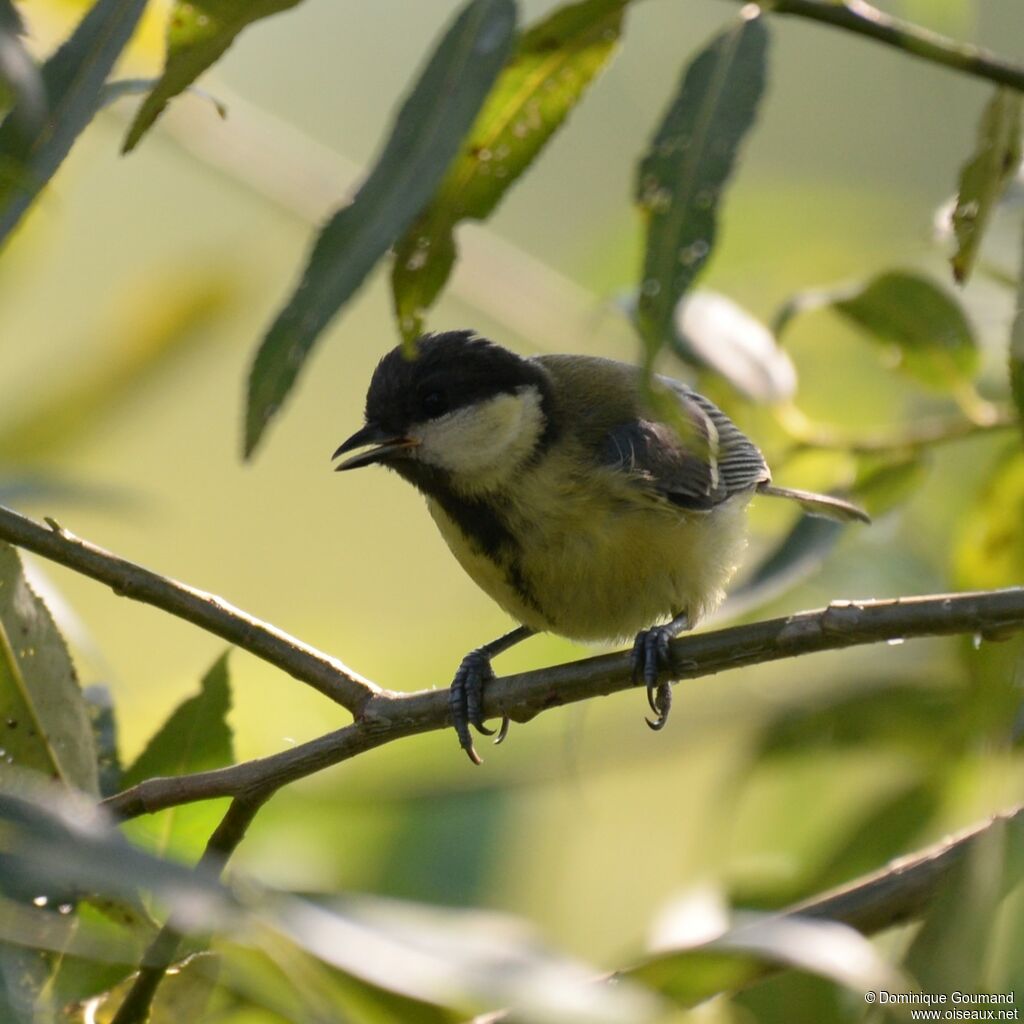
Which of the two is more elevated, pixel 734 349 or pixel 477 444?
pixel 734 349

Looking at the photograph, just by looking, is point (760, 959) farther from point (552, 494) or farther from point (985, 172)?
point (552, 494)

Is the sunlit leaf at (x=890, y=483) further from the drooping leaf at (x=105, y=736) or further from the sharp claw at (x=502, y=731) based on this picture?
the drooping leaf at (x=105, y=736)

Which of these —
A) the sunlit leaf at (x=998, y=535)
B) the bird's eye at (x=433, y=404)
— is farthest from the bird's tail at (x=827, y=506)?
the bird's eye at (x=433, y=404)

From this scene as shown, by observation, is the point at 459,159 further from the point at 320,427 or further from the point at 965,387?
the point at 320,427

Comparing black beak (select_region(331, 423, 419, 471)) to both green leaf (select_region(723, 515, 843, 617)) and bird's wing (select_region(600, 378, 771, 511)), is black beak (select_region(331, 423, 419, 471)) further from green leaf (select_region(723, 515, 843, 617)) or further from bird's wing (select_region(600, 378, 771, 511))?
green leaf (select_region(723, 515, 843, 617))

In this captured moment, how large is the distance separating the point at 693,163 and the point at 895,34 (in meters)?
0.23

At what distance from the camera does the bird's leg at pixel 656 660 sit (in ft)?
4.27

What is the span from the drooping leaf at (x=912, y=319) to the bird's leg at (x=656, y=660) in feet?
1.28

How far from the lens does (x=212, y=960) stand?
104 centimetres

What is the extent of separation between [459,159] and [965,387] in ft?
2.81

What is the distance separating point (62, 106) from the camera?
98cm

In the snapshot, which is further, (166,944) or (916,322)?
(916,322)

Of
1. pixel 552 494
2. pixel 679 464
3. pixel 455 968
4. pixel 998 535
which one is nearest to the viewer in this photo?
pixel 455 968

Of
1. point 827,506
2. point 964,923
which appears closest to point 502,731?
point 827,506
